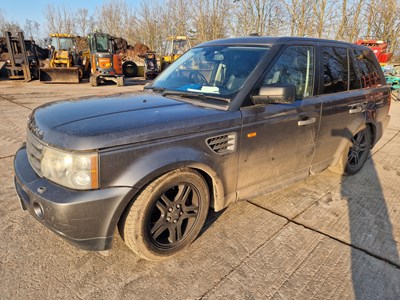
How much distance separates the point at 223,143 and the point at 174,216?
740mm

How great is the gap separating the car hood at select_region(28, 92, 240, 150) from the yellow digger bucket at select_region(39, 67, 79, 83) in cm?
1566

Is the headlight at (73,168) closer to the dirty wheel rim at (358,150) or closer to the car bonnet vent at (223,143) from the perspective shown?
the car bonnet vent at (223,143)

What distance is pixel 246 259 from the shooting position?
242 cm

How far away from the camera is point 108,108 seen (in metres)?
2.38

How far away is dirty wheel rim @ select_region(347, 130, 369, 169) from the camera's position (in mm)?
4062

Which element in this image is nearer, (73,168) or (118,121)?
(73,168)

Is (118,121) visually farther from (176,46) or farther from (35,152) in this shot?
(176,46)

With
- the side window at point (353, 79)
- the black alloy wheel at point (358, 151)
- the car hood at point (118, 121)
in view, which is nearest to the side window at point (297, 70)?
the car hood at point (118, 121)

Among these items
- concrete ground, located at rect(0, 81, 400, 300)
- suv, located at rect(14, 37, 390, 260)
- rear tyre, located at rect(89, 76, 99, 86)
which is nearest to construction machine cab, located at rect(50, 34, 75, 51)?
rear tyre, located at rect(89, 76, 99, 86)

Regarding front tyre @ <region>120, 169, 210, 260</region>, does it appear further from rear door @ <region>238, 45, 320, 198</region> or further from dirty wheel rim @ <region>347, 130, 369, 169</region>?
dirty wheel rim @ <region>347, 130, 369, 169</region>

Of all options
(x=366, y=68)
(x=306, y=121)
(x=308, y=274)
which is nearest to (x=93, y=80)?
(x=366, y=68)

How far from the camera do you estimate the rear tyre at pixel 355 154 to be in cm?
394

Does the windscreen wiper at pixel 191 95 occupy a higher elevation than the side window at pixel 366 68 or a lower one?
lower

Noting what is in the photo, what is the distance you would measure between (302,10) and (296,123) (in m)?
19.3
